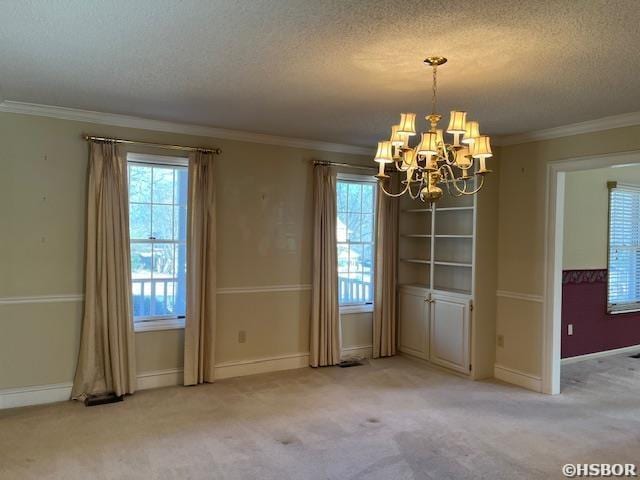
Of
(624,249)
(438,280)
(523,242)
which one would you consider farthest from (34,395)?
(624,249)

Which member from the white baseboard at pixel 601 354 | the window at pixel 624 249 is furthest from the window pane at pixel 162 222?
the window at pixel 624 249

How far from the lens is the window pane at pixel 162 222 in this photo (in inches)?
179

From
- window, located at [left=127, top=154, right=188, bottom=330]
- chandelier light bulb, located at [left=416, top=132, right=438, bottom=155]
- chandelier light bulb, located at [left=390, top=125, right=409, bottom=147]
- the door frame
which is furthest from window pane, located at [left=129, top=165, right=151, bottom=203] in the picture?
the door frame

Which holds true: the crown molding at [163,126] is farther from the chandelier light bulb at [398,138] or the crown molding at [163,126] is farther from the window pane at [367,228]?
the chandelier light bulb at [398,138]

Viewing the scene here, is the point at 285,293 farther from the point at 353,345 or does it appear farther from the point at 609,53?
the point at 609,53

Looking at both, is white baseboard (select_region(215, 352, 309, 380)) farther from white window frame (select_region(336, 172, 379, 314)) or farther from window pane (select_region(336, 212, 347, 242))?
window pane (select_region(336, 212, 347, 242))

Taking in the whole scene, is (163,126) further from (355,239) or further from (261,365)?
(261,365)

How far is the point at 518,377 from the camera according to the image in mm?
4773

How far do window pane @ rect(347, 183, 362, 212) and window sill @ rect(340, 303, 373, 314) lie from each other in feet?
3.76

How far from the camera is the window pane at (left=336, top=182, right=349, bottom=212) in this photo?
5.54m

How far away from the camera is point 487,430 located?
11.7 feet

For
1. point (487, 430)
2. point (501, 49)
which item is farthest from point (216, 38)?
point (487, 430)

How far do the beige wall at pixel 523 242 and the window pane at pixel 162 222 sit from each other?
11.1ft

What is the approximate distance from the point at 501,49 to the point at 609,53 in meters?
0.60
